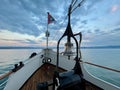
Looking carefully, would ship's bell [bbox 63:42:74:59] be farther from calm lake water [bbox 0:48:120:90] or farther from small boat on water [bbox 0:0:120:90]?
calm lake water [bbox 0:48:120:90]

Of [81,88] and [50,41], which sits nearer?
[81,88]

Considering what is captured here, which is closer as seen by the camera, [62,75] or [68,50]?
[62,75]

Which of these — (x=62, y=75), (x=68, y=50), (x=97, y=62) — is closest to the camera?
(x=62, y=75)

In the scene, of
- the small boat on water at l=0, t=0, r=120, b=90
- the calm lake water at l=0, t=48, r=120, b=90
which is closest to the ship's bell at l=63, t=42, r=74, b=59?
the small boat on water at l=0, t=0, r=120, b=90

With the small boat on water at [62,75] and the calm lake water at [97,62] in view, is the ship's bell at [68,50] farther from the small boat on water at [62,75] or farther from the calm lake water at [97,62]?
the calm lake water at [97,62]

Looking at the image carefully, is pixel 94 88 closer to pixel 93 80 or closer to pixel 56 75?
pixel 93 80

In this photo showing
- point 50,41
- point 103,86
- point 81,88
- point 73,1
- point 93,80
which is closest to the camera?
point 81,88

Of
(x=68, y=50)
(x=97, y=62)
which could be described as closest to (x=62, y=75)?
(x=68, y=50)

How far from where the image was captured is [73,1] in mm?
1587

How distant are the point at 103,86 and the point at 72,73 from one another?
133cm

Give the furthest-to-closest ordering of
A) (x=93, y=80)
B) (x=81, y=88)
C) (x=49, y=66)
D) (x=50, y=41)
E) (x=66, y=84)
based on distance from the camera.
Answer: (x=50, y=41), (x=49, y=66), (x=93, y=80), (x=81, y=88), (x=66, y=84)

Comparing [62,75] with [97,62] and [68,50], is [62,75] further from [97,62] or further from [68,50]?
[97,62]

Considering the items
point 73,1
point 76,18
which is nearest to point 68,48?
point 73,1

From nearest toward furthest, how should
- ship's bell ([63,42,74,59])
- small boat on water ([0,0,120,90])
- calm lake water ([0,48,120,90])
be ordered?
small boat on water ([0,0,120,90]), ship's bell ([63,42,74,59]), calm lake water ([0,48,120,90])
